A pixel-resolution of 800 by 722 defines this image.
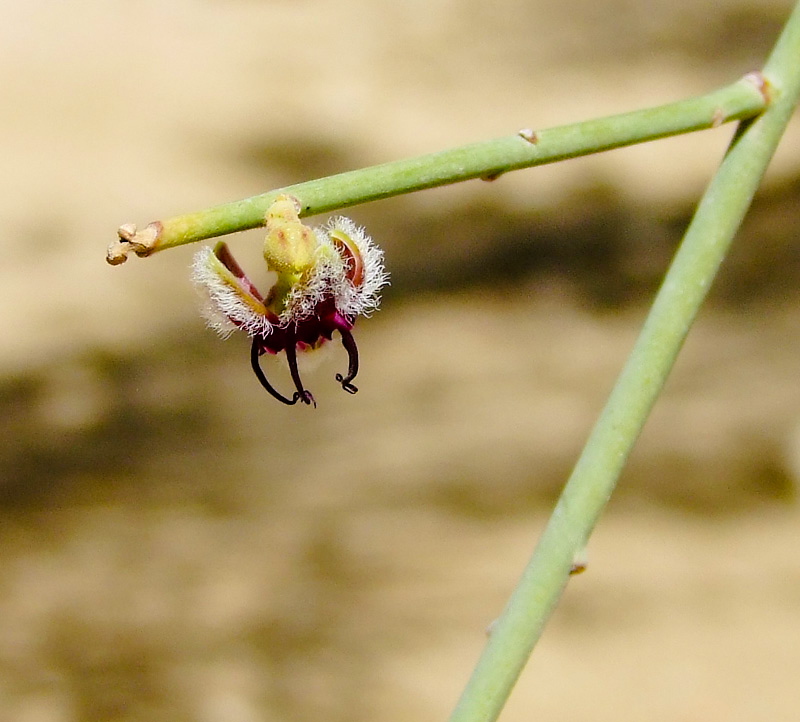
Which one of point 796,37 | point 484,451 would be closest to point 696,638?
point 484,451

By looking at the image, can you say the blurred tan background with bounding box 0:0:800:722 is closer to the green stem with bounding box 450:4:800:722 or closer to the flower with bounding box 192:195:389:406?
the green stem with bounding box 450:4:800:722

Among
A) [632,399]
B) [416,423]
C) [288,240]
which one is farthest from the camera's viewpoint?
[416,423]

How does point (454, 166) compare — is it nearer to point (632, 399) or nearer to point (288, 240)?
point (288, 240)

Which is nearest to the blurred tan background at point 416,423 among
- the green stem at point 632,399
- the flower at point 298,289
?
the green stem at point 632,399

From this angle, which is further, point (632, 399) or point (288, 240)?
point (632, 399)

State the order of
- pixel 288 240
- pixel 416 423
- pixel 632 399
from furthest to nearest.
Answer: pixel 416 423 → pixel 632 399 → pixel 288 240

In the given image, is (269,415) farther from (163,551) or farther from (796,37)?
(796,37)

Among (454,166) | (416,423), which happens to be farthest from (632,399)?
(416,423)
